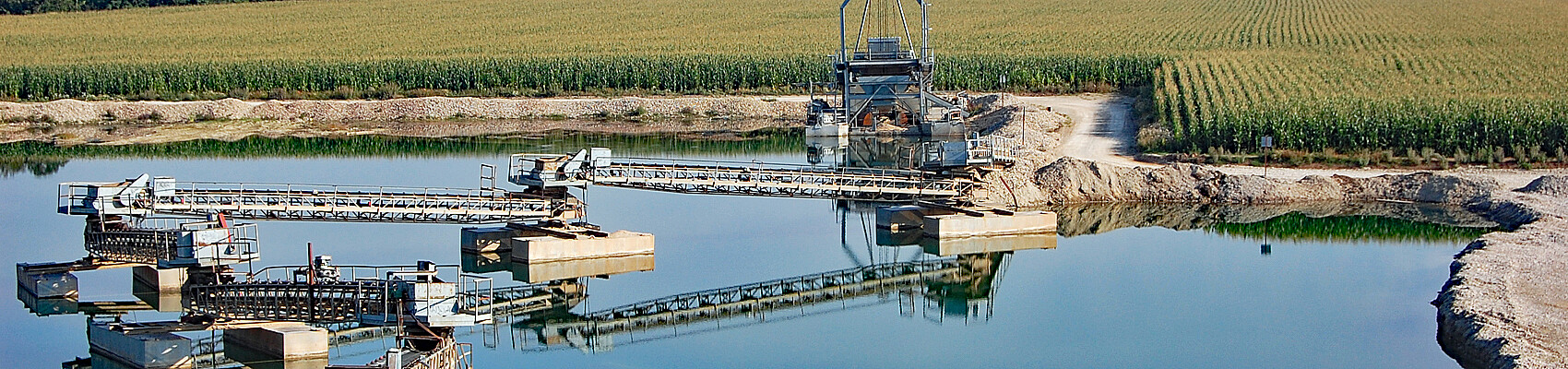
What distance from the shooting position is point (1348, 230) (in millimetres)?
40031

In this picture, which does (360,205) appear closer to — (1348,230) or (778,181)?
(778,181)

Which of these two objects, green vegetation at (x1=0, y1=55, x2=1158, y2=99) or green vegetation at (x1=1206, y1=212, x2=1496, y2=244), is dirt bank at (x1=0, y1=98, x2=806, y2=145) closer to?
green vegetation at (x1=0, y1=55, x2=1158, y2=99)

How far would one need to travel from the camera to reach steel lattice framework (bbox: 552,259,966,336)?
101 ft

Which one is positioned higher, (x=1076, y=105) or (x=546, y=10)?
(x=546, y=10)

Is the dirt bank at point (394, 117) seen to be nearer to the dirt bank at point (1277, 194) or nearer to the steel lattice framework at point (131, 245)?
the dirt bank at point (1277, 194)

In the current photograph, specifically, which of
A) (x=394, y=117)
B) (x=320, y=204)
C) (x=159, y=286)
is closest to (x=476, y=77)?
(x=394, y=117)

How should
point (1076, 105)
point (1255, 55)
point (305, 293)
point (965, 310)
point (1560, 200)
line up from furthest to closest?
point (1255, 55), point (1076, 105), point (1560, 200), point (965, 310), point (305, 293)

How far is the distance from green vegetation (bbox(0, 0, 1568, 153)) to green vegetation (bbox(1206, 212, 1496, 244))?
6.72 metres

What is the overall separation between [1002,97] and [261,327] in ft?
148

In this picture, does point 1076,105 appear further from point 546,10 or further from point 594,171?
point 546,10

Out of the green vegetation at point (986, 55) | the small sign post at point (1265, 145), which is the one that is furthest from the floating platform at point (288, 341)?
the green vegetation at point (986, 55)

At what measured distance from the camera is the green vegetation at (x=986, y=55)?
49344 millimetres

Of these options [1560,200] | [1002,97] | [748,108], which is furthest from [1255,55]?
[1560,200]

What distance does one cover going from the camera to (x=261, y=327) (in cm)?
2616
